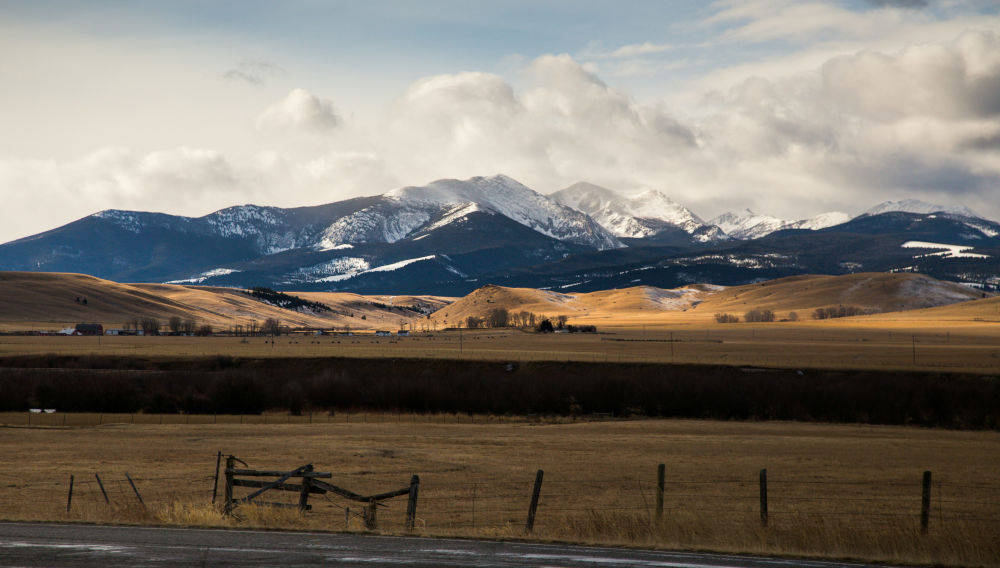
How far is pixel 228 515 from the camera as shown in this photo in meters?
26.3

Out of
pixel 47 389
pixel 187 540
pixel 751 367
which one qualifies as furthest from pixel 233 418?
pixel 187 540

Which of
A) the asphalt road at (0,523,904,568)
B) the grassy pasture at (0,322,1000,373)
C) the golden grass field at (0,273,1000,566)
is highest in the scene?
the grassy pasture at (0,322,1000,373)

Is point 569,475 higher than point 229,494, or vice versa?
point 229,494

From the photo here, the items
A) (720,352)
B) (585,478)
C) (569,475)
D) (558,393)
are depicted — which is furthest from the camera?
(720,352)

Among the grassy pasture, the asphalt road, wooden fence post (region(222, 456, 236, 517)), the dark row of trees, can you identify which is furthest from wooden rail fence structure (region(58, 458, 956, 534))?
the grassy pasture

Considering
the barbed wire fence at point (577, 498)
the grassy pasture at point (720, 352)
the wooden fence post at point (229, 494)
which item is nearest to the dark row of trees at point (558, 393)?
the grassy pasture at point (720, 352)

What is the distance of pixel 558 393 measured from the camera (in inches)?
Answer: 4190

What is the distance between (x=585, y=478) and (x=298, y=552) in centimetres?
2984

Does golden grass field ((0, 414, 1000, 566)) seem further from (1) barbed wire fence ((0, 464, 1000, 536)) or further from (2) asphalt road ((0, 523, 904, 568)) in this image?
(2) asphalt road ((0, 523, 904, 568))

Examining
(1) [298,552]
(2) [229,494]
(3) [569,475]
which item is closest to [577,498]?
(3) [569,475]

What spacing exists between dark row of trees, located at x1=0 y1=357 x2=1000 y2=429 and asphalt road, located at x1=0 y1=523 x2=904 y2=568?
3177 inches

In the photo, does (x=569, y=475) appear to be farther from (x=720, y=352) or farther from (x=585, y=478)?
(x=720, y=352)

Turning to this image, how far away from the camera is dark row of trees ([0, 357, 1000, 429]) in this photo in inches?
3841

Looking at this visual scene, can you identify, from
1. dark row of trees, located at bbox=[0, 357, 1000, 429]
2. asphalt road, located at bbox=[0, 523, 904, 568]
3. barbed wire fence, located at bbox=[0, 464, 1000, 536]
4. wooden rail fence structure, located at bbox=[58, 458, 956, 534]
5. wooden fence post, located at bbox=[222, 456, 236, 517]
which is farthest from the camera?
dark row of trees, located at bbox=[0, 357, 1000, 429]
